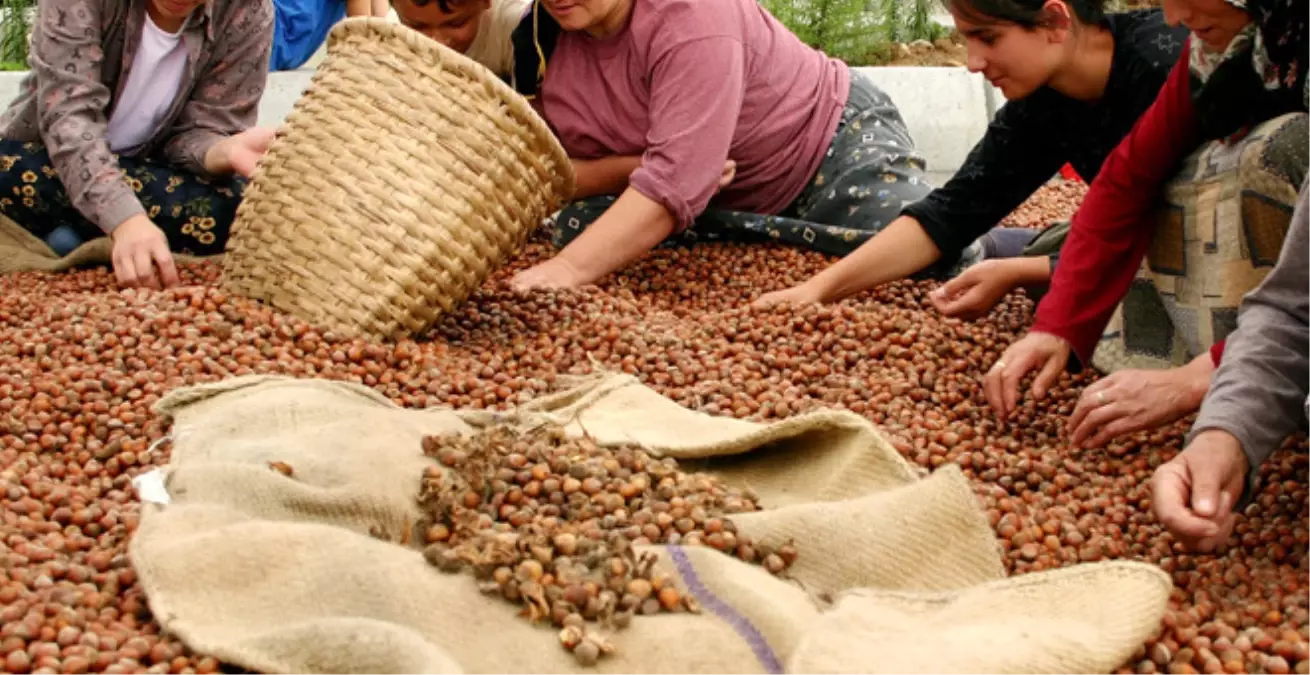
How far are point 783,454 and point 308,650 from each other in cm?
99

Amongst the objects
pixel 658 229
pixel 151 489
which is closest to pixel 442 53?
pixel 658 229

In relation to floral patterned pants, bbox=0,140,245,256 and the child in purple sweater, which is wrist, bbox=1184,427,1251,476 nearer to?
the child in purple sweater

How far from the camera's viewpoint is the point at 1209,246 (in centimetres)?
258

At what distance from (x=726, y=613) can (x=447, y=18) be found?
2432 mm

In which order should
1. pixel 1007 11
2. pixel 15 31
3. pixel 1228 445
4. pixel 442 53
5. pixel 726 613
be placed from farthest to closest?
1. pixel 15 31
2. pixel 442 53
3. pixel 1007 11
4. pixel 1228 445
5. pixel 726 613

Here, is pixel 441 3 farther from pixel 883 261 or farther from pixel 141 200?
pixel 883 261

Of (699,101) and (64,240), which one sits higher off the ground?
(699,101)

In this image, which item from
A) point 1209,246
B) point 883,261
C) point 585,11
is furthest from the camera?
point 585,11

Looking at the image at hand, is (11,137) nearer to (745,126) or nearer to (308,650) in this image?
(745,126)

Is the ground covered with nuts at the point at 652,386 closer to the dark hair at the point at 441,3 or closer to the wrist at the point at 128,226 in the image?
Result: the wrist at the point at 128,226

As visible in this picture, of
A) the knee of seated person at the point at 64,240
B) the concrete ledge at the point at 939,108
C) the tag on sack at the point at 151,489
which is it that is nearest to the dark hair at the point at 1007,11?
the tag on sack at the point at 151,489

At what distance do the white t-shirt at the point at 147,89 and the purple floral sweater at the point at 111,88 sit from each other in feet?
0.07

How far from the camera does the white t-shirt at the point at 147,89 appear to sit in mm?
3713

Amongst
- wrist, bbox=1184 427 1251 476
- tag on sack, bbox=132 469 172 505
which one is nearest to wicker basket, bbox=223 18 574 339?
tag on sack, bbox=132 469 172 505
